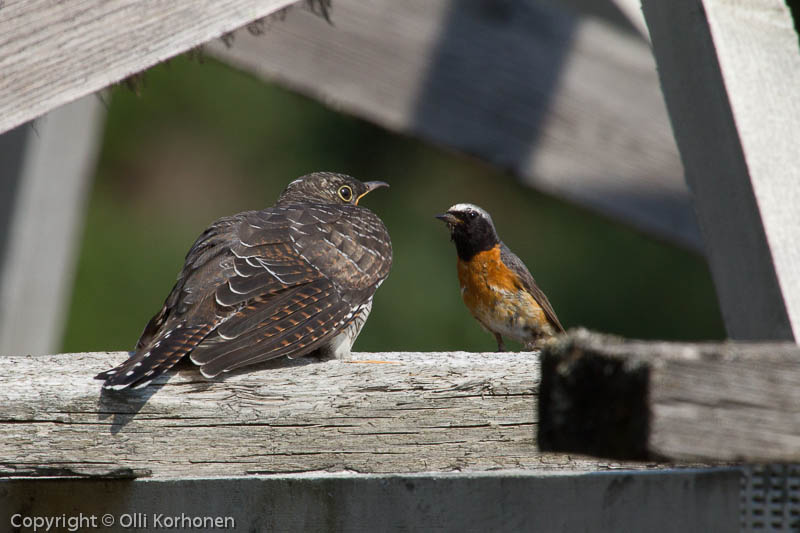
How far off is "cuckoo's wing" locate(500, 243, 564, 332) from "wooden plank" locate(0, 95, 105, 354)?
1.78 meters

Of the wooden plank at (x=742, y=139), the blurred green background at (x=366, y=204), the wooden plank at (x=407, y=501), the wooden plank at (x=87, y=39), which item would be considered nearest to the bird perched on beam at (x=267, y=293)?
the wooden plank at (x=407, y=501)

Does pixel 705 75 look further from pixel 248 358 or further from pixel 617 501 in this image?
pixel 248 358

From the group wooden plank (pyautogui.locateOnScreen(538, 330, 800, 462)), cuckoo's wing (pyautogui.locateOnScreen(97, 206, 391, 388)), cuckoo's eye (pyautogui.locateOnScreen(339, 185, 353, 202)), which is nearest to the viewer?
wooden plank (pyautogui.locateOnScreen(538, 330, 800, 462))

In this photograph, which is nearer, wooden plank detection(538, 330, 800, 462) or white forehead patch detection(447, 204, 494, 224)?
wooden plank detection(538, 330, 800, 462)

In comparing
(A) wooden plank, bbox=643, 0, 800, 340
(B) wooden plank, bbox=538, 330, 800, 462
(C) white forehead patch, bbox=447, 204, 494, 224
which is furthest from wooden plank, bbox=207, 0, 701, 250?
(B) wooden plank, bbox=538, 330, 800, 462

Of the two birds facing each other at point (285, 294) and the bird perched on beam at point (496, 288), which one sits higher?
the two birds facing each other at point (285, 294)

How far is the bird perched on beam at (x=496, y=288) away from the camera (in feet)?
12.1

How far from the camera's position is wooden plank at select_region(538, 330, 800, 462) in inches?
44.8

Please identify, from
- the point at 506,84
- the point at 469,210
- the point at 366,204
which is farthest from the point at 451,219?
the point at 366,204

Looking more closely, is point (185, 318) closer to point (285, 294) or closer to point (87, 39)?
point (285, 294)

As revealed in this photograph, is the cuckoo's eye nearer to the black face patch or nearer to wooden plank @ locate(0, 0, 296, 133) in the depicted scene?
the black face patch

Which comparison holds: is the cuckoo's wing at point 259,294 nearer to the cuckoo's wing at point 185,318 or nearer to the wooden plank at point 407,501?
the cuckoo's wing at point 185,318

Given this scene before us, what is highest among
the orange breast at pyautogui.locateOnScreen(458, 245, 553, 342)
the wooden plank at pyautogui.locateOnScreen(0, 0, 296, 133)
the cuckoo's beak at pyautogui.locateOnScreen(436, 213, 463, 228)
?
the wooden plank at pyautogui.locateOnScreen(0, 0, 296, 133)

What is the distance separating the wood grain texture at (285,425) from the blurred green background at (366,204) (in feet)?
21.8
